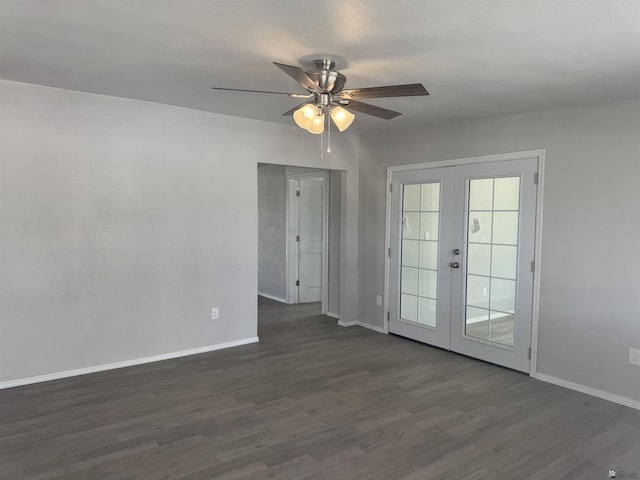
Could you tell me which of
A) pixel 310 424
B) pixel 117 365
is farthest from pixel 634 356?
pixel 117 365

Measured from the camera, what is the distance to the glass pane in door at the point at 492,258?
13.8ft

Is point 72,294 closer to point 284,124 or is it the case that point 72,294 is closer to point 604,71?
point 284,124

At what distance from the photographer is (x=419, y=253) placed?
506 cm

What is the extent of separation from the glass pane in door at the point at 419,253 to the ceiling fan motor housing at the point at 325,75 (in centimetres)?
230

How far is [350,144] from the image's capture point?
5.58 metres

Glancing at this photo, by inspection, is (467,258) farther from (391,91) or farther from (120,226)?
(120,226)

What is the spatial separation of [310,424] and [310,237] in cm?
420

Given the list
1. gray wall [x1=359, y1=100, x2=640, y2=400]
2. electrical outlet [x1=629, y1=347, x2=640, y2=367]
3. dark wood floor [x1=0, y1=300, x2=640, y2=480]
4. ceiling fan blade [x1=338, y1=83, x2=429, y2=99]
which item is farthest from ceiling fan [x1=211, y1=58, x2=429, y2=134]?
electrical outlet [x1=629, y1=347, x2=640, y2=367]

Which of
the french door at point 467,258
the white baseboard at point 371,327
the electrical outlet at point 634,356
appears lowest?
the white baseboard at point 371,327

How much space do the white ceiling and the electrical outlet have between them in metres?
1.93

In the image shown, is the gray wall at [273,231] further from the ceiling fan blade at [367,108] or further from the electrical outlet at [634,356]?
the electrical outlet at [634,356]

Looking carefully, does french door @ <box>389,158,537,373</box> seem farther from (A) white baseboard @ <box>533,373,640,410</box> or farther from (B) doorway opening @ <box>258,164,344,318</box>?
(B) doorway opening @ <box>258,164,344,318</box>

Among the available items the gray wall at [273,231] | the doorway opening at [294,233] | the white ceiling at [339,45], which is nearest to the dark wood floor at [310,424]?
the white ceiling at [339,45]

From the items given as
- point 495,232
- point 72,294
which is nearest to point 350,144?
point 495,232
